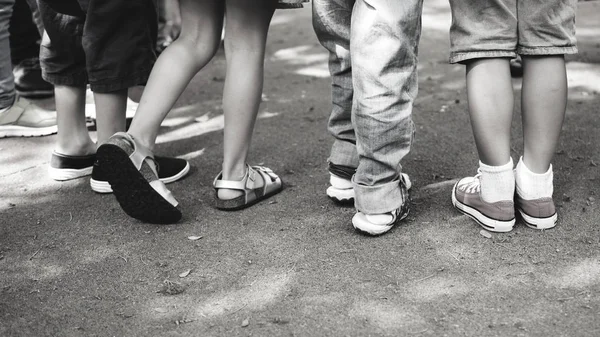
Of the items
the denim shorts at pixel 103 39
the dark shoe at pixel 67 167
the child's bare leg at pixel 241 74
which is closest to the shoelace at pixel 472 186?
the child's bare leg at pixel 241 74

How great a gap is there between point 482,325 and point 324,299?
21.3 inches

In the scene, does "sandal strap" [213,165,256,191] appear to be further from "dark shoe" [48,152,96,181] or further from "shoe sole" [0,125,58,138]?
"shoe sole" [0,125,58,138]

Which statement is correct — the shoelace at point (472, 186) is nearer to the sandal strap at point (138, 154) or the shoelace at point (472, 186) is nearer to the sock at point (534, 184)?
the sock at point (534, 184)

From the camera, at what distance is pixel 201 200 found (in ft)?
11.5

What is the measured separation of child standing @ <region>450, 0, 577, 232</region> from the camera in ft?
9.20

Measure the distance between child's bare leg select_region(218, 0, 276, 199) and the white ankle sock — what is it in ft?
3.36

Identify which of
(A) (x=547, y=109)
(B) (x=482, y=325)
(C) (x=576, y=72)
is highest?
(A) (x=547, y=109)

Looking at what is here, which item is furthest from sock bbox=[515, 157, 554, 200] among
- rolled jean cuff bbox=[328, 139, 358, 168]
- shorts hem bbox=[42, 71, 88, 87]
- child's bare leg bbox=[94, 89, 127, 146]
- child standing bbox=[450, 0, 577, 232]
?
shorts hem bbox=[42, 71, 88, 87]

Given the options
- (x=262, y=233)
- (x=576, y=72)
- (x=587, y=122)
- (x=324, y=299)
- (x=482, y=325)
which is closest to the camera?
(x=482, y=325)

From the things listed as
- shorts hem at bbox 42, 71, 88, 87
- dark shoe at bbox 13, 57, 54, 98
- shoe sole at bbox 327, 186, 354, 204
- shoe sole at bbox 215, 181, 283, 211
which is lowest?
dark shoe at bbox 13, 57, 54, 98

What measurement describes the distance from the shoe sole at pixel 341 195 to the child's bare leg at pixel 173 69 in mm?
823

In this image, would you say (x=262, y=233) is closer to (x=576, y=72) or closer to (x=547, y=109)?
(x=547, y=109)

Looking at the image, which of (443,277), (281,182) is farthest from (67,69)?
(443,277)

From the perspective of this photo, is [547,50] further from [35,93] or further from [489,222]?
[35,93]
